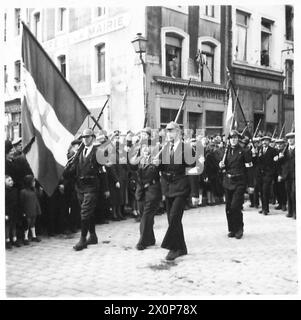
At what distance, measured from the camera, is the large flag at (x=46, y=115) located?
224 inches

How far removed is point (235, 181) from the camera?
24.3 feet

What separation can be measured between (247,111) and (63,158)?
1035 cm

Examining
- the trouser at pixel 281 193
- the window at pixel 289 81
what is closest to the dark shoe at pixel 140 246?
the trouser at pixel 281 193

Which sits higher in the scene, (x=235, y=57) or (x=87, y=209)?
(x=235, y=57)

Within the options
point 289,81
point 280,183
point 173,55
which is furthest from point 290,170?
point 173,55

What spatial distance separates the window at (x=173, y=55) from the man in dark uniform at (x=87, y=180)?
23.0ft

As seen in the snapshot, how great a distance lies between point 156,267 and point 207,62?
985 centimetres

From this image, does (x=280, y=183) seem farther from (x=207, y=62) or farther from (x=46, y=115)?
(x=46, y=115)

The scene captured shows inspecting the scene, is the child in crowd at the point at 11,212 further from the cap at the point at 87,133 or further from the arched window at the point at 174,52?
the arched window at the point at 174,52

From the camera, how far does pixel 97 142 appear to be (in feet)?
22.2

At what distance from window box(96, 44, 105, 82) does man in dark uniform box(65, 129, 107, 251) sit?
23.1ft

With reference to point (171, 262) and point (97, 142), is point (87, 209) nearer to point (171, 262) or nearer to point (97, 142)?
point (97, 142)
